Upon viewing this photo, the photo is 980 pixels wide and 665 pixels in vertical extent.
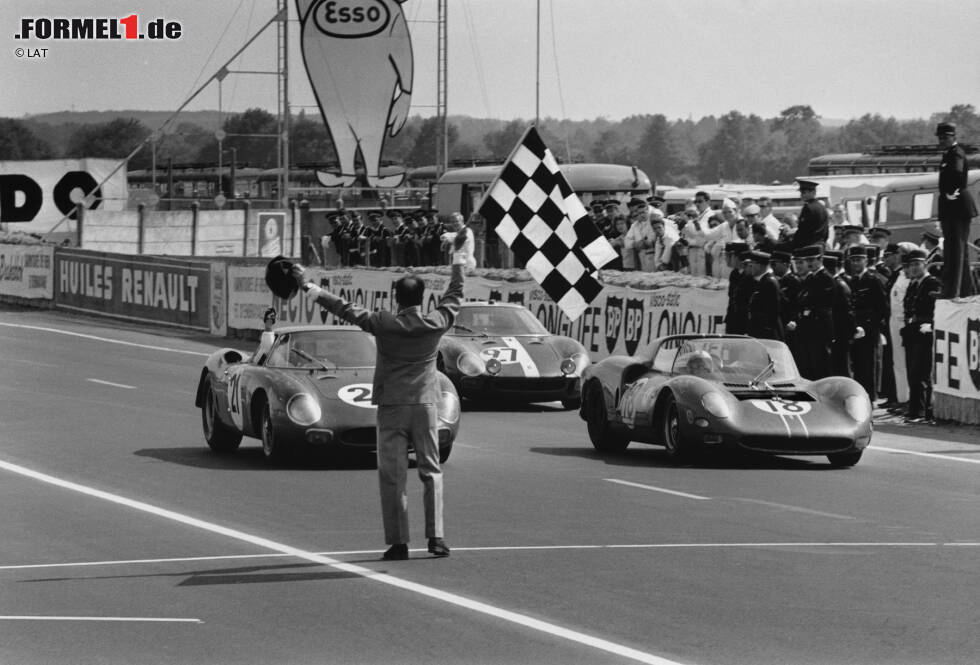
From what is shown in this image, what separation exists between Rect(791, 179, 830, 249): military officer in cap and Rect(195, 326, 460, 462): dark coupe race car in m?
7.07

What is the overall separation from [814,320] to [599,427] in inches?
160

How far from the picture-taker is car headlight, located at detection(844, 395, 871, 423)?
14.5m

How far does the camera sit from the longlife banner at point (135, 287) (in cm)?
3559

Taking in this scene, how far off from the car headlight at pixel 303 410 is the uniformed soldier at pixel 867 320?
717 cm

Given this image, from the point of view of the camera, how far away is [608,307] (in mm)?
24344

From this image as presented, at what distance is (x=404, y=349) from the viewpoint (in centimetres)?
973

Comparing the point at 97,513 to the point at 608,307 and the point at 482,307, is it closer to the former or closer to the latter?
the point at 482,307

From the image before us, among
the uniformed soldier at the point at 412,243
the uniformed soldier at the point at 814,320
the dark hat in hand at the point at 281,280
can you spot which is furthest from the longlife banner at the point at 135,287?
the dark hat in hand at the point at 281,280

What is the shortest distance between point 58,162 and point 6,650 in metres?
48.3

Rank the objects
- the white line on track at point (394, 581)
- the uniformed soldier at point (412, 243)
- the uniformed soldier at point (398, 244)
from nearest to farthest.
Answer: the white line on track at point (394, 581), the uniformed soldier at point (412, 243), the uniformed soldier at point (398, 244)

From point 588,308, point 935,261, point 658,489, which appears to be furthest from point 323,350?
point 588,308

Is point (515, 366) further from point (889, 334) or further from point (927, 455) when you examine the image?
point (927, 455)

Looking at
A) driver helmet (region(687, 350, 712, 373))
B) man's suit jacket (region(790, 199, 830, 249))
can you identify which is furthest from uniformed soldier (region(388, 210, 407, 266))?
driver helmet (region(687, 350, 712, 373))

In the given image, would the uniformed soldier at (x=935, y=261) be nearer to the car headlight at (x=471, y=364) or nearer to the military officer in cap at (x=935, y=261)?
the military officer in cap at (x=935, y=261)
